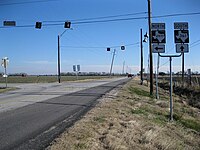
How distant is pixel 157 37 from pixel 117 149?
7226 mm

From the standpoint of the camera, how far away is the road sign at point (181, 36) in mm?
10500

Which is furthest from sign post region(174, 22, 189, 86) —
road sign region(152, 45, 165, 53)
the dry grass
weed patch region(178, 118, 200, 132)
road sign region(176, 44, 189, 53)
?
weed patch region(178, 118, 200, 132)

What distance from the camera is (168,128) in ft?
32.8

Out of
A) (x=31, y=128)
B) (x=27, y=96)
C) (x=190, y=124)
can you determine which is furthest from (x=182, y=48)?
(x=27, y=96)

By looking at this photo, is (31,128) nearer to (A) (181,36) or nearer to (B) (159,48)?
(A) (181,36)

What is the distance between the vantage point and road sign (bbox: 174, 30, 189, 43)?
34.4 feet

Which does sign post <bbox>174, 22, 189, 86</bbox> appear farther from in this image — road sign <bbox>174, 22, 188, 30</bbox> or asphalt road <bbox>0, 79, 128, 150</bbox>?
asphalt road <bbox>0, 79, 128, 150</bbox>

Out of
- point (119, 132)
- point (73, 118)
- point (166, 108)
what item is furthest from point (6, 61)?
point (119, 132)

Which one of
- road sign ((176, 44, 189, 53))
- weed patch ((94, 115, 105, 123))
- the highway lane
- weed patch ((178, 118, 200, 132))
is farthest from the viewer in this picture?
the highway lane

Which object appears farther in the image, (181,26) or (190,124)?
(190,124)

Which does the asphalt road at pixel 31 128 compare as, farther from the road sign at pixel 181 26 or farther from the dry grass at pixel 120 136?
the road sign at pixel 181 26

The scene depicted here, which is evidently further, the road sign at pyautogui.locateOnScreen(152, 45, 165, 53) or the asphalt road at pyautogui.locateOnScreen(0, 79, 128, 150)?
the road sign at pyautogui.locateOnScreen(152, 45, 165, 53)

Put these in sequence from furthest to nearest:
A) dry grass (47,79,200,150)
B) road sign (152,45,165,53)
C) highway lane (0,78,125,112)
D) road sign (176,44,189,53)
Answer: highway lane (0,78,125,112)
road sign (152,45,165,53)
road sign (176,44,189,53)
dry grass (47,79,200,150)

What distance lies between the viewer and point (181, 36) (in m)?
10.5
